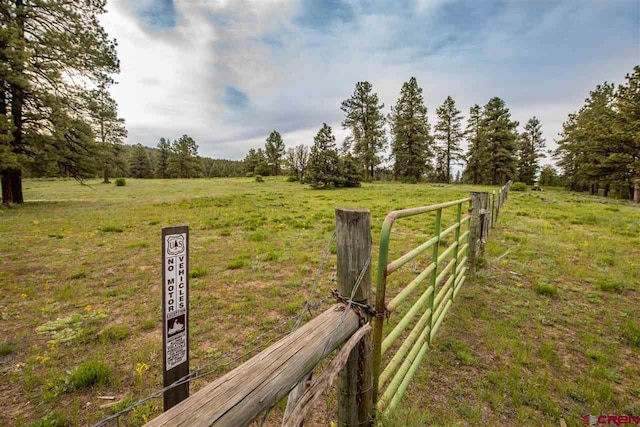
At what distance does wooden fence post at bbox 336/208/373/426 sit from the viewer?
5.32 feet

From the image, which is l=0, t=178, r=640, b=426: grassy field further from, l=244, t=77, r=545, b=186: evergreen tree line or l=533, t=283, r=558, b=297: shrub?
l=244, t=77, r=545, b=186: evergreen tree line

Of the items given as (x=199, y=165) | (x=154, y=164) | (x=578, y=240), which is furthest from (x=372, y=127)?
(x=154, y=164)

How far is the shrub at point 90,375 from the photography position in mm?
2621

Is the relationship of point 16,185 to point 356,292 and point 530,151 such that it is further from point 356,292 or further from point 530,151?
point 530,151

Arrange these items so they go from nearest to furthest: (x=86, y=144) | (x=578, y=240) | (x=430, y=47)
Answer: (x=578, y=240) → (x=430, y=47) → (x=86, y=144)

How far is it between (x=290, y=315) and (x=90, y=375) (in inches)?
88.4

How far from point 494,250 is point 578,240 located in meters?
3.02

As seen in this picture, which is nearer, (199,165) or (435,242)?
(435,242)

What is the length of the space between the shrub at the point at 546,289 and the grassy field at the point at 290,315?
0.02 meters

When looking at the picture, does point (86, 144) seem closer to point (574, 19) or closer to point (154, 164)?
point (574, 19)

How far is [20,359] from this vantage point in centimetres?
300

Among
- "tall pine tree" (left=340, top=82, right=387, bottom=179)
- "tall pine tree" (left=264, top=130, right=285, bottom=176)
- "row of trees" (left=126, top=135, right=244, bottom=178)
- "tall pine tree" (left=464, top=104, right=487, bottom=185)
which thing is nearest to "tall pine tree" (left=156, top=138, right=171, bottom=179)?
"row of trees" (left=126, top=135, right=244, bottom=178)

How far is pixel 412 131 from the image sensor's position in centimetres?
3669

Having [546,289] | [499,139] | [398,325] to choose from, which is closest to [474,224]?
[546,289]
